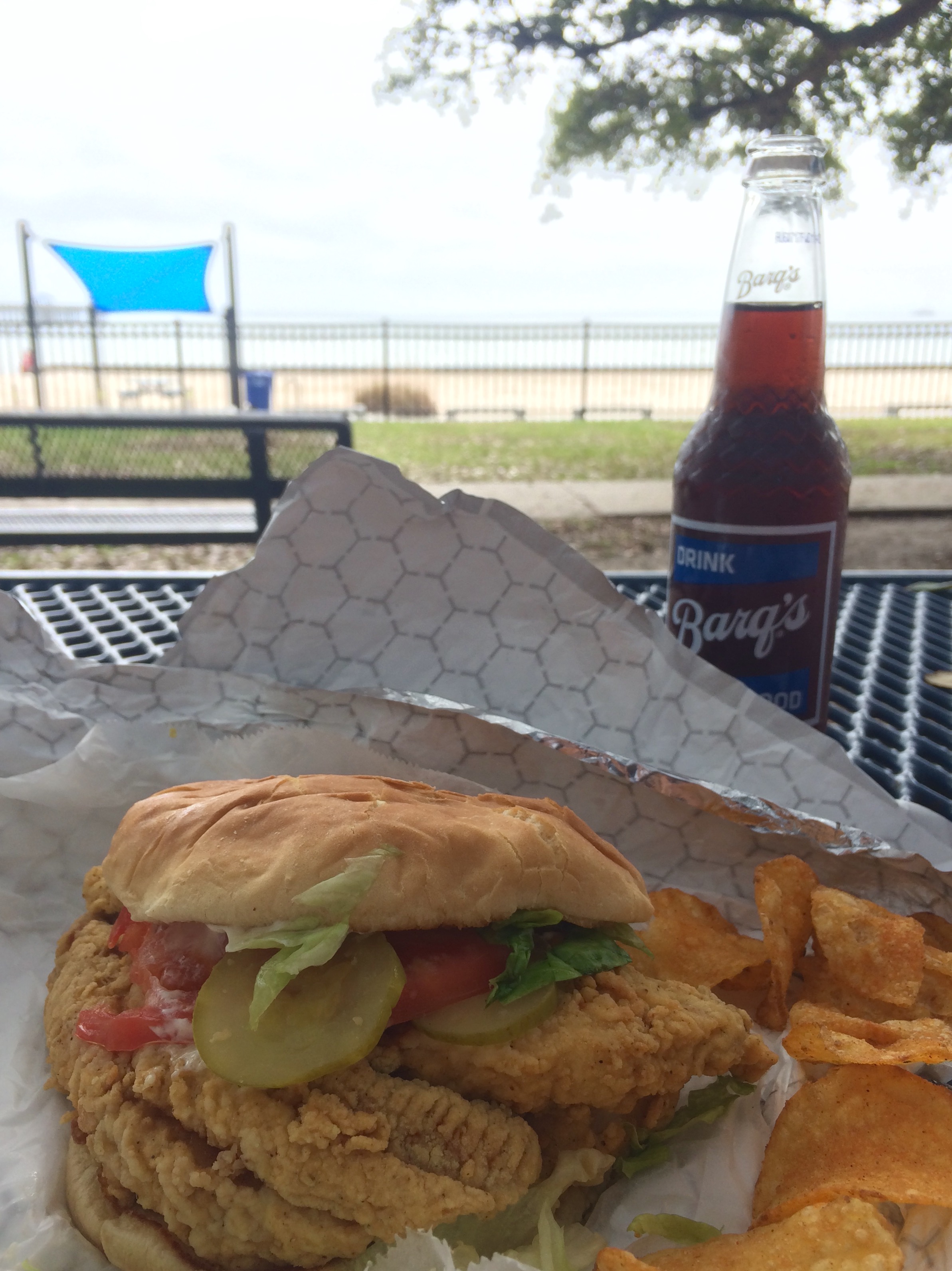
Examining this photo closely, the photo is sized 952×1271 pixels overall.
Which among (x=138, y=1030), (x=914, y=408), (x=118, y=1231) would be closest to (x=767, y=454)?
(x=138, y=1030)

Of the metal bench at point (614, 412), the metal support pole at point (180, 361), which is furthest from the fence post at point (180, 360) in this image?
the metal bench at point (614, 412)

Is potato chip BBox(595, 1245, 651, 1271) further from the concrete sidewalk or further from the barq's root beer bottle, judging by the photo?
the concrete sidewalk

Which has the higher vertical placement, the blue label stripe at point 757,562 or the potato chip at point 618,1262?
the blue label stripe at point 757,562

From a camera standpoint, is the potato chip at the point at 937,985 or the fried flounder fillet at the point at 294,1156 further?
the potato chip at the point at 937,985

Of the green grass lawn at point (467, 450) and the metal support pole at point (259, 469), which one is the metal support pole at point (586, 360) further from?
the metal support pole at point (259, 469)

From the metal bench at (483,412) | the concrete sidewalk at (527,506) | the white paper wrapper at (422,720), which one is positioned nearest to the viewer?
the white paper wrapper at (422,720)

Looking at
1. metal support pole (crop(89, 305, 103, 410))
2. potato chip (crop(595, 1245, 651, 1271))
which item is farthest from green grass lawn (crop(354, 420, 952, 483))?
potato chip (crop(595, 1245, 651, 1271))
